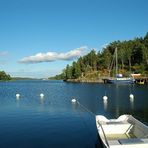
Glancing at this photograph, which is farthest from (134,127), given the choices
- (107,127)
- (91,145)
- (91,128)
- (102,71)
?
(102,71)

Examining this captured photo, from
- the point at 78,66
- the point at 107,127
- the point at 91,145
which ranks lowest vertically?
the point at 91,145

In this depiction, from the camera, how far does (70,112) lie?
146 feet

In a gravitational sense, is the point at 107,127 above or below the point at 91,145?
above

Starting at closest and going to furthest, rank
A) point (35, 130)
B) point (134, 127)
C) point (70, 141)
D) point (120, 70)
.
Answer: point (134, 127), point (70, 141), point (35, 130), point (120, 70)

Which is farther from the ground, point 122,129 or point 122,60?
point 122,60

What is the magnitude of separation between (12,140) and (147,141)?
43.8 feet

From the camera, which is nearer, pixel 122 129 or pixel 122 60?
pixel 122 129

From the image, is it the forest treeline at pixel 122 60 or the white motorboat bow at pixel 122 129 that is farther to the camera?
the forest treeline at pixel 122 60

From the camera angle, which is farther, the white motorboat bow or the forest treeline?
the forest treeline

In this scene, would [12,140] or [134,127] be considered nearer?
[134,127]

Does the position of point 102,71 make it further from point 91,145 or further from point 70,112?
point 91,145

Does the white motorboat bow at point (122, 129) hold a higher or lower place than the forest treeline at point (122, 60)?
lower

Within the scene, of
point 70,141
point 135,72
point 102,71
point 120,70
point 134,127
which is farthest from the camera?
point 102,71

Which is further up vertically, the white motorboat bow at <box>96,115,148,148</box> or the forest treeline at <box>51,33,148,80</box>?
the forest treeline at <box>51,33,148,80</box>
